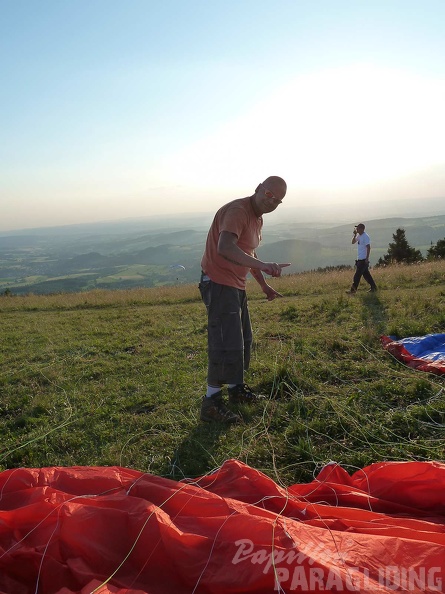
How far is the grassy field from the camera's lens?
3.46 m

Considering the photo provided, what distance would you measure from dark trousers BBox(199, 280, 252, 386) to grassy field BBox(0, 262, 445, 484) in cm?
48

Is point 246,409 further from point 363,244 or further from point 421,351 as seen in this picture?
point 363,244

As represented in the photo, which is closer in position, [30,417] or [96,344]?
[30,417]

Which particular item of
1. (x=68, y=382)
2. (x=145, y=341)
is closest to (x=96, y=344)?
(x=145, y=341)

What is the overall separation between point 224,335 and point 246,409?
83cm

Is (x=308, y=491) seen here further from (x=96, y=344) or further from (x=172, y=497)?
(x=96, y=344)

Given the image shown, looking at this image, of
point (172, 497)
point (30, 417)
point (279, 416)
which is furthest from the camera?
point (30, 417)

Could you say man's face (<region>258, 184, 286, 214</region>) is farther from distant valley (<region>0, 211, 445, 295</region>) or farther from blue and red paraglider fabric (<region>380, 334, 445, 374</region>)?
distant valley (<region>0, 211, 445, 295</region>)

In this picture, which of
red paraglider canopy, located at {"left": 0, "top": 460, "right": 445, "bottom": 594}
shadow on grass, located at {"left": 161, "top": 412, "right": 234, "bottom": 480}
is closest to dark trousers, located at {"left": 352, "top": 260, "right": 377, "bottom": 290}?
shadow on grass, located at {"left": 161, "top": 412, "right": 234, "bottom": 480}

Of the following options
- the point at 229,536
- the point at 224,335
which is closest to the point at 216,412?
the point at 224,335

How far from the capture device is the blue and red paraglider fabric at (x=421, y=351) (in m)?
4.76

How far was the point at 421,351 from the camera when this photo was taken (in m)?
5.38

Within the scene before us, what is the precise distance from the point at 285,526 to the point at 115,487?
4.10ft

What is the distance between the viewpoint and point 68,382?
18.8 feet
